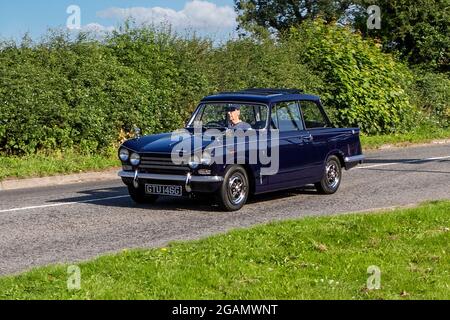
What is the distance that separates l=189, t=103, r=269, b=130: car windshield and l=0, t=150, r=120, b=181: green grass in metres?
4.94

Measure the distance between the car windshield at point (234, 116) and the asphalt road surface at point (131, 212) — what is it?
125 cm

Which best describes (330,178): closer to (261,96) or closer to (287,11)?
(261,96)

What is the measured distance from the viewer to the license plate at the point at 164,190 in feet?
37.9

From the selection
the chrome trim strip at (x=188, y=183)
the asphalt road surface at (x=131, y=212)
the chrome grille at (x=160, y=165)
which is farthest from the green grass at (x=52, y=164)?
the chrome trim strip at (x=188, y=183)

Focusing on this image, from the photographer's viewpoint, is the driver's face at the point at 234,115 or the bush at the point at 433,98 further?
the bush at the point at 433,98

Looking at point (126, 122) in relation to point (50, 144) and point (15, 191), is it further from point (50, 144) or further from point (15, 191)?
point (15, 191)

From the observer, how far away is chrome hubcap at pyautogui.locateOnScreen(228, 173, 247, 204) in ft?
38.3

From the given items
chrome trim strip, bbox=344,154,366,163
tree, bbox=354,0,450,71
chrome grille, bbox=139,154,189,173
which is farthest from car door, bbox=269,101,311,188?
tree, bbox=354,0,450,71

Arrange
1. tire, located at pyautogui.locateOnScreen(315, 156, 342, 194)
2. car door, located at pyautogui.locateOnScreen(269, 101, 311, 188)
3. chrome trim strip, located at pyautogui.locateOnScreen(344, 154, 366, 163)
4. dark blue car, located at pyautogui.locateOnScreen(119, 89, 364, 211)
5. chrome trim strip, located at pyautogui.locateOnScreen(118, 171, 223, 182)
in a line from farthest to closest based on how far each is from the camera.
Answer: chrome trim strip, located at pyautogui.locateOnScreen(344, 154, 366, 163), tire, located at pyautogui.locateOnScreen(315, 156, 342, 194), car door, located at pyautogui.locateOnScreen(269, 101, 311, 188), dark blue car, located at pyautogui.locateOnScreen(119, 89, 364, 211), chrome trim strip, located at pyautogui.locateOnScreen(118, 171, 223, 182)

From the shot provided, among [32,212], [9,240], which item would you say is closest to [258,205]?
[32,212]

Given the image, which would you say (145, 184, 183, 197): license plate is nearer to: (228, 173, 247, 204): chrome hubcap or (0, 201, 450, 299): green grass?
(228, 173, 247, 204): chrome hubcap

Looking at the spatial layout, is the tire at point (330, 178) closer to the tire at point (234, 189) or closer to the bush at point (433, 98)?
the tire at point (234, 189)

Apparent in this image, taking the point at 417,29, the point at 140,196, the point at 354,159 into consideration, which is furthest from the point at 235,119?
the point at 417,29

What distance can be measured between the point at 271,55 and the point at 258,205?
12433 millimetres
